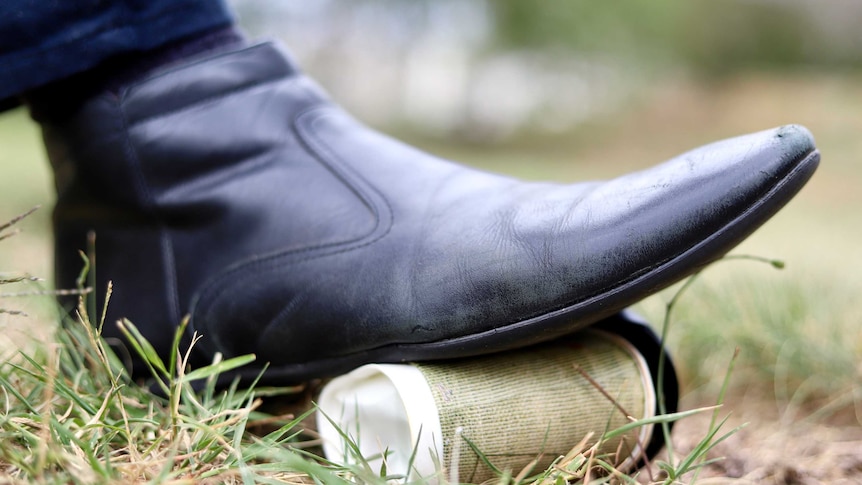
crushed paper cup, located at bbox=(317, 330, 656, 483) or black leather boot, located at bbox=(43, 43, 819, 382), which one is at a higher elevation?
black leather boot, located at bbox=(43, 43, 819, 382)

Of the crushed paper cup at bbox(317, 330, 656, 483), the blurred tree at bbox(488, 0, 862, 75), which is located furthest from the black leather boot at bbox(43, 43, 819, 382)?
the blurred tree at bbox(488, 0, 862, 75)

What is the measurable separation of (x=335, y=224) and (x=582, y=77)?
1484 cm

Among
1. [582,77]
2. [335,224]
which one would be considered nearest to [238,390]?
[335,224]

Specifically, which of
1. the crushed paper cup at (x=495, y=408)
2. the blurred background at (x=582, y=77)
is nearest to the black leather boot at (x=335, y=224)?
the crushed paper cup at (x=495, y=408)

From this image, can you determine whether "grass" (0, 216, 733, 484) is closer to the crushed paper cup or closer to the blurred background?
the crushed paper cup

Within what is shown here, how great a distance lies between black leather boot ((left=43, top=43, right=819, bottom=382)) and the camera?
692mm

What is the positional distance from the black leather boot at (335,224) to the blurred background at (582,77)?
224 inches

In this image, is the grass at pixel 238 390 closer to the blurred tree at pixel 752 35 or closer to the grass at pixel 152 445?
the grass at pixel 152 445

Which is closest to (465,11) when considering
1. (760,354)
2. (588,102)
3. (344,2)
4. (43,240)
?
(344,2)

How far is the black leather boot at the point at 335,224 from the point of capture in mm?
692

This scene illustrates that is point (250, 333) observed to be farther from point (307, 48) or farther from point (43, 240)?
point (307, 48)

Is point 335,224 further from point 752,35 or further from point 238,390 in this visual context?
point 752,35

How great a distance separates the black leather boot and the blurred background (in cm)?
569

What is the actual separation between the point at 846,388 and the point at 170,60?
108 cm
